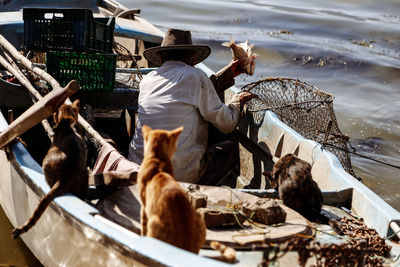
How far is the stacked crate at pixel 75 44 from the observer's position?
659 cm

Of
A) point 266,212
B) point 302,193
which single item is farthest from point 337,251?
point 302,193

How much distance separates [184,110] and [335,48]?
11.7 metres

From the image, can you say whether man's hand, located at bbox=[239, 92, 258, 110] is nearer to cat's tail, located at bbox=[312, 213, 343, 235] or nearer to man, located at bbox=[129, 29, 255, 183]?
man, located at bbox=[129, 29, 255, 183]

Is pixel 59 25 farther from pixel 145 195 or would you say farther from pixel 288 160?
pixel 145 195

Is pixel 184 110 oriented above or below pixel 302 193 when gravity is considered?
above

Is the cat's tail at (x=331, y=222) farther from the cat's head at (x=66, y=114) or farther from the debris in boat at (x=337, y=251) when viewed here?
the cat's head at (x=66, y=114)

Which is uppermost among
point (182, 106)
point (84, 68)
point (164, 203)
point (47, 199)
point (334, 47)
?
point (84, 68)

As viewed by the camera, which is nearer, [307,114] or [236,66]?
[236,66]

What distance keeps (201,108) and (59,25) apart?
7.04 ft

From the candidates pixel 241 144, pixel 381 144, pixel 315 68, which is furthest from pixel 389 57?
pixel 241 144

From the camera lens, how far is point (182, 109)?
5.71 meters

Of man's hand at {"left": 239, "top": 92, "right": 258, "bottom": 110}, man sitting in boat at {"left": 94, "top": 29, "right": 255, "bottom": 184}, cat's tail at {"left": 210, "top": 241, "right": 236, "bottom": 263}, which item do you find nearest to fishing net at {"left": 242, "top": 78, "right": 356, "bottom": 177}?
man's hand at {"left": 239, "top": 92, "right": 258, "bottom": 110}

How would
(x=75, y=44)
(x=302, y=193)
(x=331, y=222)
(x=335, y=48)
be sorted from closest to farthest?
(x=331, y=222) → (x=302, y=193) → (x=75, y=44) → (x=335, y=48)

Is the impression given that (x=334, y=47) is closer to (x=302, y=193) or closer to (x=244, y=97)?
(x=244, y=97)
